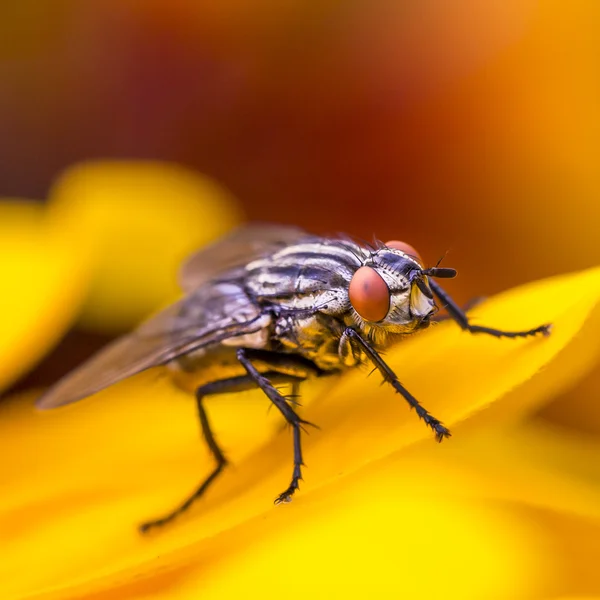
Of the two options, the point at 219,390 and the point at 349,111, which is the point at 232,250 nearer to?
the point at 219,390

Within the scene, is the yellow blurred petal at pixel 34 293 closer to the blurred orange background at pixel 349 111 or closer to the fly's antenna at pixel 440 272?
the blurred orange background at pixel 349 111

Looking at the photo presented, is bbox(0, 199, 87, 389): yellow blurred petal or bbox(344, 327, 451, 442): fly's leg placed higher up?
bbox(344, 327, 451, 442): fly's leg

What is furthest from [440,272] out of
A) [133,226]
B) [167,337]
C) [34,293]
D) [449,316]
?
[133,226]

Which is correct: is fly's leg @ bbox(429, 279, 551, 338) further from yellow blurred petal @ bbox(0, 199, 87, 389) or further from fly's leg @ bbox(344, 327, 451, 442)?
yellow blurred petal @ bbox(0, 199, 87, 389)

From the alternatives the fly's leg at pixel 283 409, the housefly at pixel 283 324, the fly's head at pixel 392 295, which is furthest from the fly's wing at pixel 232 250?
the fly's head at pixel 392 295

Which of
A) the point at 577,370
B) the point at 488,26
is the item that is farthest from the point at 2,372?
the point at 488,26

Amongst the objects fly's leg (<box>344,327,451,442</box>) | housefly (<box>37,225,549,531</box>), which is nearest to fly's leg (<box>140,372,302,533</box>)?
housefly (<box>37,225,549,531</box>)
